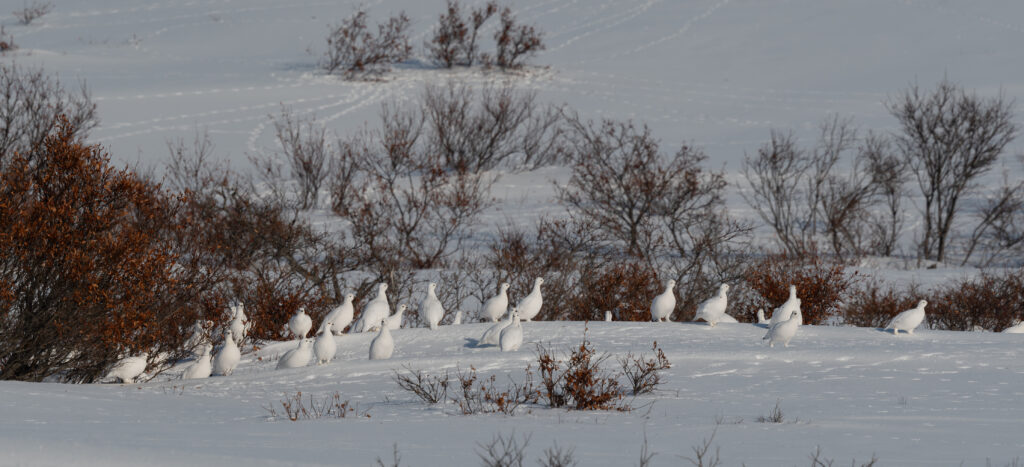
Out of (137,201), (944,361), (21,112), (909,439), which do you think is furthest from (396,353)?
(21,112)

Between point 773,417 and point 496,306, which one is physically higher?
point 773,417

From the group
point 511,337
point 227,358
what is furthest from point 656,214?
point 227,358

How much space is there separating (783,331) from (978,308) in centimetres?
1084

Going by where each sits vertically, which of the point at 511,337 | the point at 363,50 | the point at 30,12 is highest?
the point at 30,12

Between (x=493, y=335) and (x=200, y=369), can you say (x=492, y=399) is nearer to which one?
(x=493, y=335)

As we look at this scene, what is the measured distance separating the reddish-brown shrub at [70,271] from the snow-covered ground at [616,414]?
82cm

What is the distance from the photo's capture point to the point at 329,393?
33.7 feet

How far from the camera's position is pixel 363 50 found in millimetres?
48312

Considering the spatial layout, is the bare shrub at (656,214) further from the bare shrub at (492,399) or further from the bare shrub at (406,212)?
the bare shrub at (492,399)

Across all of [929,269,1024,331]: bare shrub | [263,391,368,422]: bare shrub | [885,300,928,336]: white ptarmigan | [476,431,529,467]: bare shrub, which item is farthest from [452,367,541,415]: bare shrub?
[929,269,1024,331]: bare shrub

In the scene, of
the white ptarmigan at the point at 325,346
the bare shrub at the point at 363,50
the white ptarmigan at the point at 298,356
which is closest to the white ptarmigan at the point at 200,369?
the white ptarmigan at the point at 298,356

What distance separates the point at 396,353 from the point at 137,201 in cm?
346

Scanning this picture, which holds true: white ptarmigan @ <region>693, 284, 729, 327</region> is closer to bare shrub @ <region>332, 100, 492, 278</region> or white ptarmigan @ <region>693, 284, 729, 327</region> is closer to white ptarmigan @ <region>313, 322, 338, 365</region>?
white ptarmigan @ <region>313, 322, 338, 365</region>

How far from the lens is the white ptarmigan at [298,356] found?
1174 centimetres
